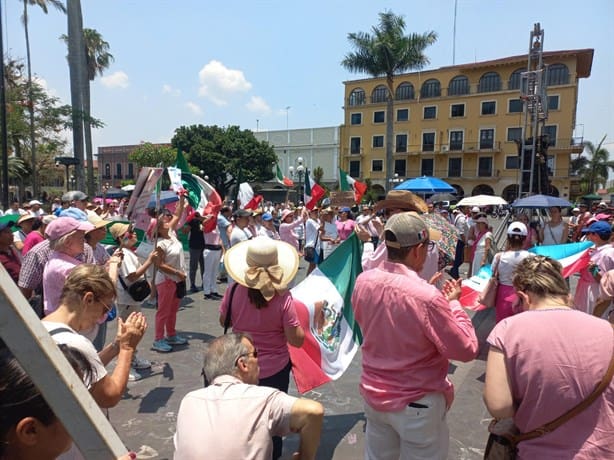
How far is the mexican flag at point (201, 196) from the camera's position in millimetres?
8062

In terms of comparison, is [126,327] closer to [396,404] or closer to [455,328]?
[396,404]

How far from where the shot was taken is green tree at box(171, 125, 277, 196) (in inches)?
1781

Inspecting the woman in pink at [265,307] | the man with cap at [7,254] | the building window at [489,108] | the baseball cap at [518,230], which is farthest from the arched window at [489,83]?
the woman in pink at [265,307]

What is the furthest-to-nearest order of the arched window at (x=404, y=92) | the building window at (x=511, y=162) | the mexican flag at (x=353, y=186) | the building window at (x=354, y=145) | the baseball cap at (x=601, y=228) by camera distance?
1. the building window at (x=354, y=145)
2. the arched window at (x=404, y=92)
3. the building window at (x=511, y=162)
4. the mexican flag at (x=353, y=186)
5. the baseball cap at (x=601, y=228)

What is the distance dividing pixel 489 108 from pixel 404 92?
10336 millimetres

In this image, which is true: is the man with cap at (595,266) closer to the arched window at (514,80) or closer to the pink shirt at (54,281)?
the pink shirt at (54,281)

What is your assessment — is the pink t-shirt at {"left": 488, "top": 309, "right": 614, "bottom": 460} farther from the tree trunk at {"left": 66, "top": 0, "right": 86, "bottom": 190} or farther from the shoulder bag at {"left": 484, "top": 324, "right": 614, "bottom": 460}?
the tree trunk at {"left": 66, "top": 0, "right": 86, "bottom": 190}

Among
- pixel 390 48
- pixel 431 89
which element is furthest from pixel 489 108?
pixel 390 48

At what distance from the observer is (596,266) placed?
4.46 m

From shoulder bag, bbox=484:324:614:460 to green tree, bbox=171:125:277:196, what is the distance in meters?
43.5

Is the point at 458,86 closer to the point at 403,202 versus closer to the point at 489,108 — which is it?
the point at 489,108

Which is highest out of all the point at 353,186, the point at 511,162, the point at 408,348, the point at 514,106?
the point at 514,106

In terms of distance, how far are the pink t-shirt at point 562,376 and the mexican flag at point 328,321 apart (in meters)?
1.83

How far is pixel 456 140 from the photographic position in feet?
162
